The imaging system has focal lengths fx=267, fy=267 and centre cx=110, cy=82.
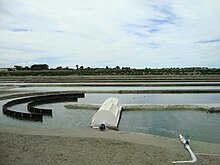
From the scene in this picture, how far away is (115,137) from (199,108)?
686 centimetres

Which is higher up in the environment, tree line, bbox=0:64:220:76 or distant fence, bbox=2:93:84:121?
tree line, bbox=0:64:220:76

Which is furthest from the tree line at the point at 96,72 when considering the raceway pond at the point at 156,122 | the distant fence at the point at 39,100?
the raceway pond at the point at 156,122

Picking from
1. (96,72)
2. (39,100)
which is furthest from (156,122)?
(96,72)

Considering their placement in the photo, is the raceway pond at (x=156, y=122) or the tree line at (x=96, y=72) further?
the tree line at (x=96, y=72)

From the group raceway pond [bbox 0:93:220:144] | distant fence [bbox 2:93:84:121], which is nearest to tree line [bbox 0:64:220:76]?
distant fence [bbox 2:93:84:121]

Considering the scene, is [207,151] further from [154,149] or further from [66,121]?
[66,121]

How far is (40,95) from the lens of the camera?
55.6ft

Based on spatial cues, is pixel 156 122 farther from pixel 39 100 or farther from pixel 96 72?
pixel 96 72

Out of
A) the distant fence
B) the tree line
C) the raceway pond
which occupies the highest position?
the tree line

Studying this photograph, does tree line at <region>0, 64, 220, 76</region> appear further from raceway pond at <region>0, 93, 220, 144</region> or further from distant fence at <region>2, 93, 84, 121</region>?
raceway pond at <region>0, 93, 220, 144</region>

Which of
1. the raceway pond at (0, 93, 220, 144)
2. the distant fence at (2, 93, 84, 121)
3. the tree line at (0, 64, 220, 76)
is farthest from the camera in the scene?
the tree line at (0, 64, 220, 76)

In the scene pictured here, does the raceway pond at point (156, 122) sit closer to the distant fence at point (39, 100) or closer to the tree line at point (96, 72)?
the distant fence at point (39, 100)

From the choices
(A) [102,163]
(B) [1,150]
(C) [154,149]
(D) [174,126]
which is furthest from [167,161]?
(D) [174,126]

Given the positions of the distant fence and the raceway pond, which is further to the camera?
the distant fence
